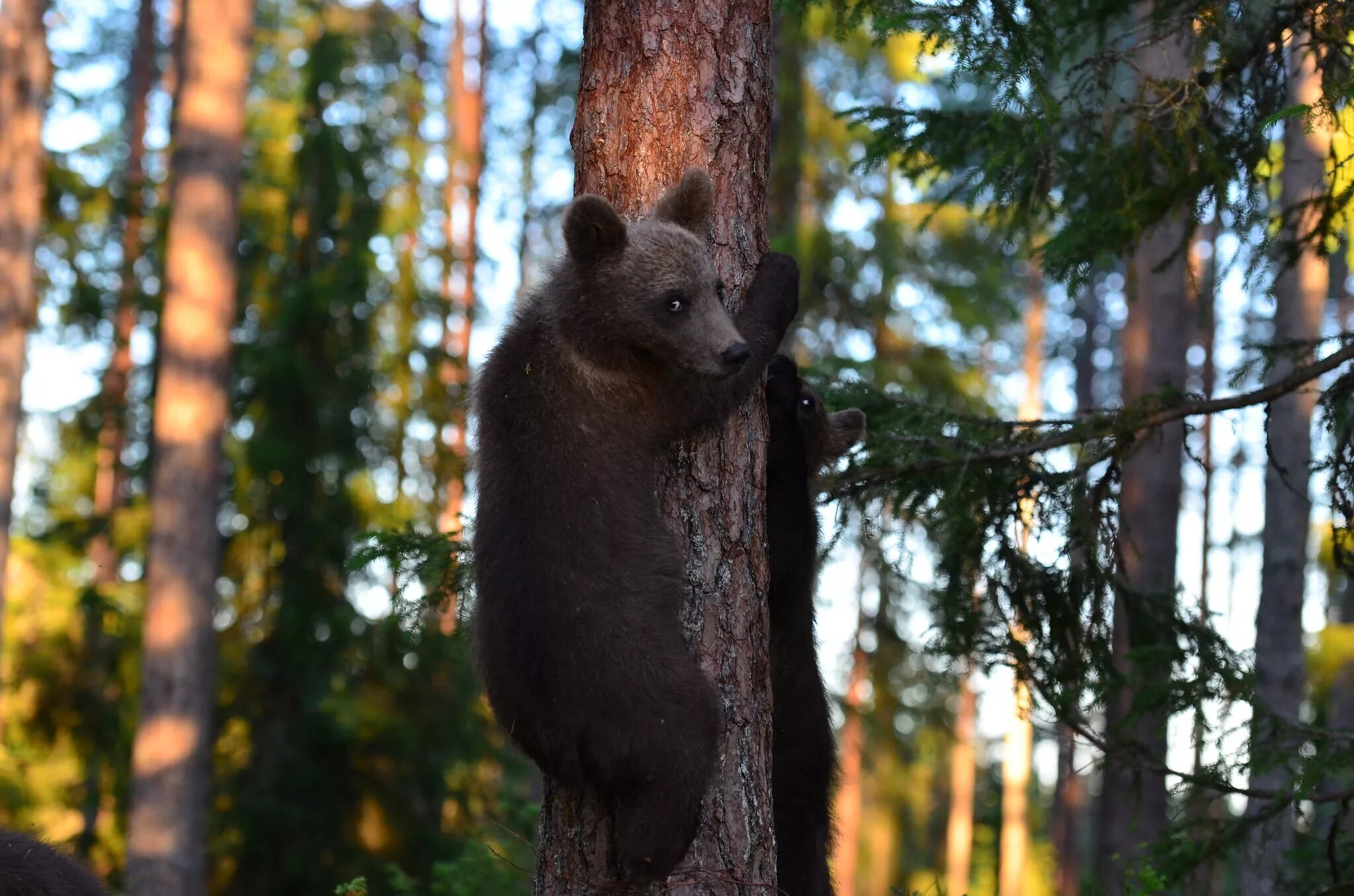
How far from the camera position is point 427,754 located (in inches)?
548

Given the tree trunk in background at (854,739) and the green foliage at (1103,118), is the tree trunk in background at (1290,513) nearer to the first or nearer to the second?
the green foliage at (1103,118)

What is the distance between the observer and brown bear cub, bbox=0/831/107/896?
5164 mm

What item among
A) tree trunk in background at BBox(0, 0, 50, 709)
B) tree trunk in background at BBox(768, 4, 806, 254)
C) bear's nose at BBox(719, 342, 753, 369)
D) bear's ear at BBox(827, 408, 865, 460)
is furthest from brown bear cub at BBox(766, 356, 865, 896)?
tree trunk in background at BBox(768, 4, 806, 254)

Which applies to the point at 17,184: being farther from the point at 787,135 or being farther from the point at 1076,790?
the point at 1076,790

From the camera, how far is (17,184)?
12.5 m

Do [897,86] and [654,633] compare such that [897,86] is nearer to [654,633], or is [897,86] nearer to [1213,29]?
[1213,29]

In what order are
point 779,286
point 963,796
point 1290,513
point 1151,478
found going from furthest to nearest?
point 963,796, point 1151,478, point 1290,513, point 779,286

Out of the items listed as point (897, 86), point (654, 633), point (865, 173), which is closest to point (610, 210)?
point (654, 633)

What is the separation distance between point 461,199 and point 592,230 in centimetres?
1524

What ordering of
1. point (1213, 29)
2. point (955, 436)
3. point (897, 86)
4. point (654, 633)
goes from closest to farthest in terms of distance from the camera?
point (654, 633)
point (1213, 29)
point (955, 436)
point (897, 86)

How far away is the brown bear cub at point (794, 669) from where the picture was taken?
192 inches

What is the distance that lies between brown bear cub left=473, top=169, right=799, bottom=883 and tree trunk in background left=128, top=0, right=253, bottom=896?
25.2ft

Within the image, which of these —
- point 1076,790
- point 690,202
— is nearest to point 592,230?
point 690,202

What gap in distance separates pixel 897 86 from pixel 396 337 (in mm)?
8025
